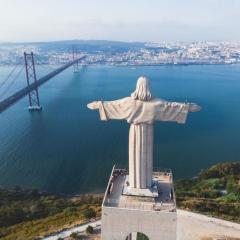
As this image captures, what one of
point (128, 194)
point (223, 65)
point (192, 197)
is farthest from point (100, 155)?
point (223, 65)

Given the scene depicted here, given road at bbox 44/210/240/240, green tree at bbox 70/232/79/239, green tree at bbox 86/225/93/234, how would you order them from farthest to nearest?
road at bbox 44/210/240/240, green tree at bbox 86/225/93/234, green tree at bbox 70/232/79/239

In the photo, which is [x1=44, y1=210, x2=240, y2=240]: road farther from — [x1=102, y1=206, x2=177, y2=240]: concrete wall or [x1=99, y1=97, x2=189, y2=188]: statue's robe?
[x1=99, y1=97, x2=189, y2=188]: statue's robe

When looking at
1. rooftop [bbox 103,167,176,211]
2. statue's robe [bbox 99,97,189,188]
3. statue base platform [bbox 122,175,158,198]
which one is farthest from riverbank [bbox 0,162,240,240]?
statue's robe [bbox 99,97,189,188]

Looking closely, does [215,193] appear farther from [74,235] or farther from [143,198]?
[143,198]

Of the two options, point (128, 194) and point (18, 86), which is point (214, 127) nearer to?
point (128, 194)

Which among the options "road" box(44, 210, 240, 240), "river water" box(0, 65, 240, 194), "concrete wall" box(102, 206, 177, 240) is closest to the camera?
"concrete wall" box(102, 206, 177, 240)

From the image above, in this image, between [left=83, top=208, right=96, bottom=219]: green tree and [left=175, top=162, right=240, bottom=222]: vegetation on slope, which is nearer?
[left=83, top=208, right=96, bottom=219]: green tree

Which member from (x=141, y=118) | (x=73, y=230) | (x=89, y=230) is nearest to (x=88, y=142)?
(x=73, y=230)
